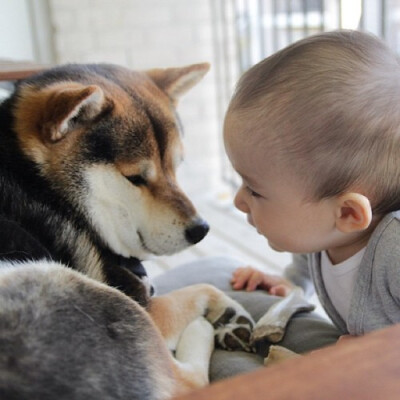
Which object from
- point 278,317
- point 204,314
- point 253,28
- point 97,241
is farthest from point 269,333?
point 253,28

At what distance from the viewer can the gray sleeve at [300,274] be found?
1386 mm

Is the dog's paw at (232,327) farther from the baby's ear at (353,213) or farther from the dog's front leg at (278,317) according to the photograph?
the baby's ear at (353,213)

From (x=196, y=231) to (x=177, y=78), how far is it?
14.9 inches

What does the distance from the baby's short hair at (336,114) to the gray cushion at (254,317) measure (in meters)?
0.29

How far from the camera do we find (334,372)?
44cm

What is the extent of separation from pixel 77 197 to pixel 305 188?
0.42 meters

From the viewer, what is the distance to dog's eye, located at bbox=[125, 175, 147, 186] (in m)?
1.15

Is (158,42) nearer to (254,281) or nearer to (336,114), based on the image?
(254,281)

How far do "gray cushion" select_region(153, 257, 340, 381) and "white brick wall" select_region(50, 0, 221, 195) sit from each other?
207cm

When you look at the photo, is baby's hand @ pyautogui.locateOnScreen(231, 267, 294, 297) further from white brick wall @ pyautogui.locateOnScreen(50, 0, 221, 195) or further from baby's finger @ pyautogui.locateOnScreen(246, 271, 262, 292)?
white brick wall @ pyautogui.locateOnScreen(50, 0, 221, 195)

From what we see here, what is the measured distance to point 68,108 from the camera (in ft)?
3.26

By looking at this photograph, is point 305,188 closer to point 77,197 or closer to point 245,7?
point 77,197

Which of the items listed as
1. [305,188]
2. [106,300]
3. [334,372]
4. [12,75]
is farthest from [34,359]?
[12,75]

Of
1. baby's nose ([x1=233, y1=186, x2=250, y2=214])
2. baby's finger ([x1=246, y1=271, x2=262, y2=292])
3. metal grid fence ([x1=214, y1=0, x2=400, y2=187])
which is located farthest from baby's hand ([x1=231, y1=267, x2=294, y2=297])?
metal grid fence ([x1=214, y1=0, x2=400, y2=187])
